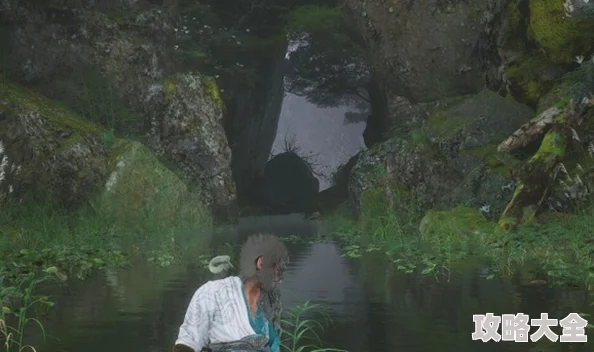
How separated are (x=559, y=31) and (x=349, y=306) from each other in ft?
36.8

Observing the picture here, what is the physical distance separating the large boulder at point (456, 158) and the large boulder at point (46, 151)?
23.8 feet

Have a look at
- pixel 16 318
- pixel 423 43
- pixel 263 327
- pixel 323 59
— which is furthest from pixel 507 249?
pixel 323 59

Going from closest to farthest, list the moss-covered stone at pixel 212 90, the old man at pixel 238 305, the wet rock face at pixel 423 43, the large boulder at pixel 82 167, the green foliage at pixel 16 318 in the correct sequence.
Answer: the old man at pixel 238 305, the green foliage at pixel 16 318, the large boulder at pixel 82 167, the wet rock face at pixel 423 43, the moss-covered stone at pixel 212 90

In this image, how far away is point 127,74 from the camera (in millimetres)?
23828

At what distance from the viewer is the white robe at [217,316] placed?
3158 millimetres

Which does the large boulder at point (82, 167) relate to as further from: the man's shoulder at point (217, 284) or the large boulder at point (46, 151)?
the man's shoulder at point (217, 284)

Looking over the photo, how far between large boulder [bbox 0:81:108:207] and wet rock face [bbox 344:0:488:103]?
10646 millimetres

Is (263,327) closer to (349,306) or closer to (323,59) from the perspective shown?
(349,306)

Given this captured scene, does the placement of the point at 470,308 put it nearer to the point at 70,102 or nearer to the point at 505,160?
the point at 505,160

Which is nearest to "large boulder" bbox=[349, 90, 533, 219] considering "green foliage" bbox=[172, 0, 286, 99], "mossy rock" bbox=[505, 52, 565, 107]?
"mossy rock" bbox=[505, 52, 565, 107]

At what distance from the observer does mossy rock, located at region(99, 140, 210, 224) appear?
58.6 feet

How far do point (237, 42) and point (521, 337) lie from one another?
2446 centimetres

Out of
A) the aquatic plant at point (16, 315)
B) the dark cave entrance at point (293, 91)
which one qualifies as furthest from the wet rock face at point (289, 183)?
the aquatic plant at point (16, 315)

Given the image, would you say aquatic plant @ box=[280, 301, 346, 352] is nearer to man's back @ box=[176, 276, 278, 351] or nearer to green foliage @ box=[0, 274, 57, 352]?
green foliage @ box=[0, 274, 57, 352]
